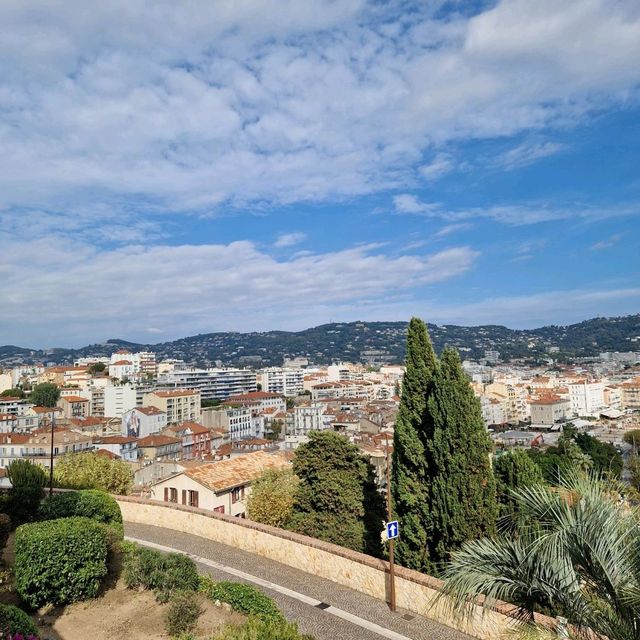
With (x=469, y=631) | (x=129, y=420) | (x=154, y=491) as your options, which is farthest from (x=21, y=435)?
(x=469, y=631)

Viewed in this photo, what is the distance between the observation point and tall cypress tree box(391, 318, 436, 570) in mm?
13039

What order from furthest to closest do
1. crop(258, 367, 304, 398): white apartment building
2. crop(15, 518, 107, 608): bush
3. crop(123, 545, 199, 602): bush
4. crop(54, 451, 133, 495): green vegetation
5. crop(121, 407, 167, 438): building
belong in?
crop(258, 367, 304, 398): white apartment building
crop(121, 407, 167, 438): building
crop(54, 451, 133, 495): green vegetation
crop(123, 545, 199, 602): bush
crop(15, 518, 107, 608): bush

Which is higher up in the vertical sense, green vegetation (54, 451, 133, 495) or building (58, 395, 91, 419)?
green vegetation (54, 451, 133, 495)

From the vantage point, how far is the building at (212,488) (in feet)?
74.6

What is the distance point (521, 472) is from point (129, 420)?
82.5m

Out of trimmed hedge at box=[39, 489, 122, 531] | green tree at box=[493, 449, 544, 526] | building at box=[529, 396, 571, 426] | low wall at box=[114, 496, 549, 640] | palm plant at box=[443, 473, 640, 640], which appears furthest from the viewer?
building at box=[529, 396, 571, 426]

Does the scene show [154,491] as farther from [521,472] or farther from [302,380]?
[302,380]

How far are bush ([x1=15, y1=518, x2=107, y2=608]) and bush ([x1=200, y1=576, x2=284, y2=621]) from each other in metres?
2.16

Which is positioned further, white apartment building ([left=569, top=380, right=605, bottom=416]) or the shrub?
white apartment building ([left=569, top=380, right=605, bottom=416])

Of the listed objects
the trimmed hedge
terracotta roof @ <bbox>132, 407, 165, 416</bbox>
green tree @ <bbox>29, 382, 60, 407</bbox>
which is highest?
the trimmed hedge

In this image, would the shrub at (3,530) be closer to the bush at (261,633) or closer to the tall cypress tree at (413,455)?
the bush at (261,633)

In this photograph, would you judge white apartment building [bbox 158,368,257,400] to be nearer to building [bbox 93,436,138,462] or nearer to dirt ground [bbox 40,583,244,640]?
building [bbox 93,436,138,462]

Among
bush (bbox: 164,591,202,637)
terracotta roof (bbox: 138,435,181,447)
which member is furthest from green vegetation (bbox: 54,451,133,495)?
terracotta roof (bbox: 138,435,181,447)

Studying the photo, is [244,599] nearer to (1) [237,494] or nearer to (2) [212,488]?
(2) [212,488]
